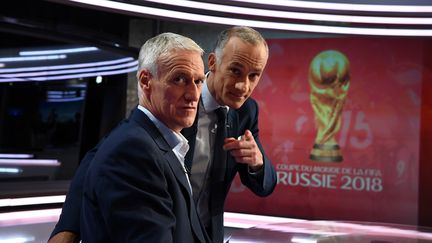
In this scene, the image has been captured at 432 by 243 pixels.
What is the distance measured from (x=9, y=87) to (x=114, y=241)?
19.9 feet

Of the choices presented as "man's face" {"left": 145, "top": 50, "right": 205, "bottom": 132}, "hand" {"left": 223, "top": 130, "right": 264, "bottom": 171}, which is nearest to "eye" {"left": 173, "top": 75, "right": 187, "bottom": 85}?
"man's face" {"left": 145, "top": 50, "right": 205, "bottom": 132}

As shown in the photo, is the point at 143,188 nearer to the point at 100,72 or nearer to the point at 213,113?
the point at 213,113

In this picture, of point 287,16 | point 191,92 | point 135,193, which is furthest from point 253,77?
point 287,16

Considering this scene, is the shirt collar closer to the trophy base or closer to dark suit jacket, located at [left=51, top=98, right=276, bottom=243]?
dark suit jacket, located at [left=51, top=98, right=276, bottom=243]

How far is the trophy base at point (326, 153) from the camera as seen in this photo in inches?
187

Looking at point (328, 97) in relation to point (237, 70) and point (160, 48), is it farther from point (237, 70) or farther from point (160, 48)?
point (160, 48)

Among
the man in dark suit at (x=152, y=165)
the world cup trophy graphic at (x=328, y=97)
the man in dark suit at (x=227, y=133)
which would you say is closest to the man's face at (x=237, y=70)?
the man in dark suit at (x=227, y=133)

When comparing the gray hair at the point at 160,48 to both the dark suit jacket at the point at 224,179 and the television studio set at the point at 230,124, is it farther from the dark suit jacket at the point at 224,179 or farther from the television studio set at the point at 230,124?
the dark suit jacket at the point at 224,179

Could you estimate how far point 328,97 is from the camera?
4.76 metres

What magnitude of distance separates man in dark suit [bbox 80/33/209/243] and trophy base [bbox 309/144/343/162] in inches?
149

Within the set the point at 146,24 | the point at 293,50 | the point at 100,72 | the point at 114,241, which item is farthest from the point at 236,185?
the point at 114,241

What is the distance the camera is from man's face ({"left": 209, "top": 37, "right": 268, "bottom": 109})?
1.50m

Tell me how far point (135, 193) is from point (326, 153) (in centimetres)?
405

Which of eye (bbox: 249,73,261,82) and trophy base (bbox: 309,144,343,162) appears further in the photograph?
trophy base (bbox: 309,144,343,162)
